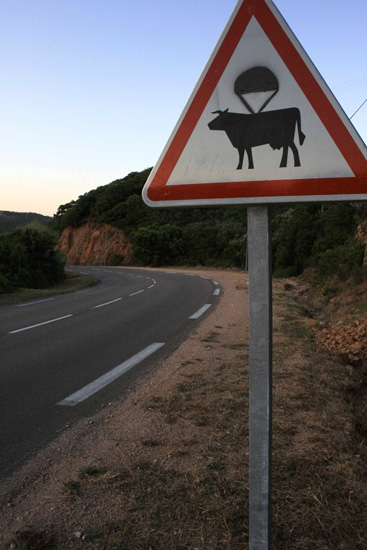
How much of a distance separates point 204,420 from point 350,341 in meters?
3.73

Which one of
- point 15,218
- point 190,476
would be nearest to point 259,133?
point 190,476

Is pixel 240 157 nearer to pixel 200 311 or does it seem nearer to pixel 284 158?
pixel 284 158

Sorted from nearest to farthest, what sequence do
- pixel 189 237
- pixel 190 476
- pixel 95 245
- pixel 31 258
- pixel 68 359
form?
pixel 190 476 → pixel 68 359 → pixel 31 258 → pixel 189 237 → pixel 95 245

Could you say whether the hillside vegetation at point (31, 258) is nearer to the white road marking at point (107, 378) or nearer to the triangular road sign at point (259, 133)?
the white road marking at point (107, 378)

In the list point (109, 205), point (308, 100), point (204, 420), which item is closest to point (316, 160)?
point (308, 100)

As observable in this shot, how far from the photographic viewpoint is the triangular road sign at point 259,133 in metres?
1.48

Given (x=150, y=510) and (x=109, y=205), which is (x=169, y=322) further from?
(x=109, y=205)

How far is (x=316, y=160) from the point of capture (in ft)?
4.88

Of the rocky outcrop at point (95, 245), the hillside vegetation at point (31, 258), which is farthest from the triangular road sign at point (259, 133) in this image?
the rocky outcrop at point (95, 245)

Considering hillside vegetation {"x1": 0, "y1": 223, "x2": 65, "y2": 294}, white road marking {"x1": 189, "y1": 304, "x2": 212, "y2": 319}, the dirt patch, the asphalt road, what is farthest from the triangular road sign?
hillside vegetation {"x1": 0, "y1": 223, "x2": 65, "y2": 294}

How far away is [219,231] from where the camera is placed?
4441 cm

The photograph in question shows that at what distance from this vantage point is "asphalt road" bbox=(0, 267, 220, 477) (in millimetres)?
3793

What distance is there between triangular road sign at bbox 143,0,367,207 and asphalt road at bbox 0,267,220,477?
8.05 feet

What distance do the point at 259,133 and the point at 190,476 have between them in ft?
6.79
